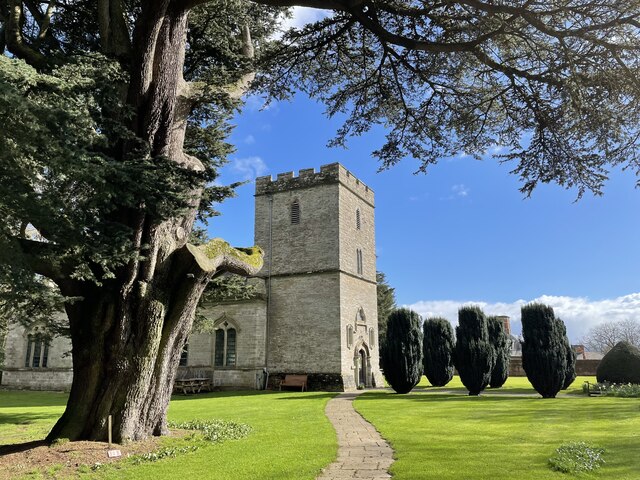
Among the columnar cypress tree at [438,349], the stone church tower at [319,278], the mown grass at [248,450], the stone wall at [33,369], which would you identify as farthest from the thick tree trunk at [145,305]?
the stone wall at [33,369]

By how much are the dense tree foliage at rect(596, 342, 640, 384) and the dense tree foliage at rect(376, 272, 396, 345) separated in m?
17.1

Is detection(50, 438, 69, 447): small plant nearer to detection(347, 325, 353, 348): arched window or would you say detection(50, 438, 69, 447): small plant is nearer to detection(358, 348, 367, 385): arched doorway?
detection(347, 325, 353, 348): arched window

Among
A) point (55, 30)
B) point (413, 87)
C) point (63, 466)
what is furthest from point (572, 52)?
point (55, 30)

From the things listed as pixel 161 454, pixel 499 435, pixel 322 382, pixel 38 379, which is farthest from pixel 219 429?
pixel 38 379

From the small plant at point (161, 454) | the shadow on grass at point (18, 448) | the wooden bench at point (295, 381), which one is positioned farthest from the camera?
the wooden bench at point (295, 381)

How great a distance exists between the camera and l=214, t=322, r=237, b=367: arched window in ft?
85.7

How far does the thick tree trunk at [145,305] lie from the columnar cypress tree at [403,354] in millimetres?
13848

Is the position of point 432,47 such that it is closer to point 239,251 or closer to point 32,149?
point 239,251

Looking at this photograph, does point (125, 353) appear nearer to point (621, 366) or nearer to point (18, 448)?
point (18, 448)

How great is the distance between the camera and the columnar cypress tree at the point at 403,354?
2072 centimetres

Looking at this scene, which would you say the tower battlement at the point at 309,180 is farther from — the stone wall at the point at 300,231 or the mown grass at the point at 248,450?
the mown grass at the point at 248,450

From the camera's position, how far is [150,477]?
6.03 meters

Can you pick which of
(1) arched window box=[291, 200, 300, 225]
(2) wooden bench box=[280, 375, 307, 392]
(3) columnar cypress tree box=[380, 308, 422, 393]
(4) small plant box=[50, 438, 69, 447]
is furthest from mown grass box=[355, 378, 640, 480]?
(1) arched window box=[291, 200, 300, 225]

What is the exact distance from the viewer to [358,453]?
298 inches
